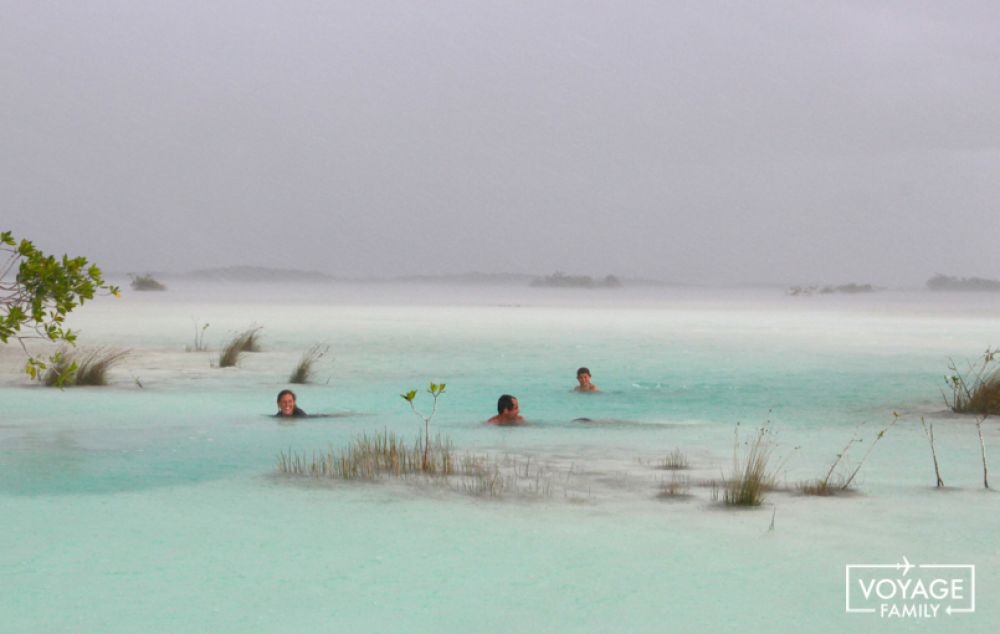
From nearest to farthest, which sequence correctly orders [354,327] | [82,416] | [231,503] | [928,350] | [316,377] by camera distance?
[231,503] < [82,416] < [316,377] < [928,350] < [354,327]

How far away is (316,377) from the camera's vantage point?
782 inches

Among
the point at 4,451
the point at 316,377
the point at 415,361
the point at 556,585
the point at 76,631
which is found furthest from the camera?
the point at 415,361

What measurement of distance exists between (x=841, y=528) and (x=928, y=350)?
2090cm

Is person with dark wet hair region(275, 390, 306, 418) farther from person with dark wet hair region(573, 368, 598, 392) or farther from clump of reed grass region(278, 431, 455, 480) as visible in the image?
person with dark wet hair region(573, 368, 598, 392)

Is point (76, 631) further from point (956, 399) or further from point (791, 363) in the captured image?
point (791, 363)

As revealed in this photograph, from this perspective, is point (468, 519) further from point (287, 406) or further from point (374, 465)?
point (287, 406)

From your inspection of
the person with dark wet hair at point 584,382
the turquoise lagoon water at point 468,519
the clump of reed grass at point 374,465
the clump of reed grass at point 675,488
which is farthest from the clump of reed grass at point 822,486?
the person with dark wet hair at point 584,382

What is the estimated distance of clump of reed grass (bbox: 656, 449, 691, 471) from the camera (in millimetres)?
10570

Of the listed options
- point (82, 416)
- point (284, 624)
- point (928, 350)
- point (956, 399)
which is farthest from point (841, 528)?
point (928, 350)

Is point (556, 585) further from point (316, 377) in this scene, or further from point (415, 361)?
point (415, 361)

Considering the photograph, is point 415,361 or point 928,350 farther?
point 928,350

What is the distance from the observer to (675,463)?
10727 mm

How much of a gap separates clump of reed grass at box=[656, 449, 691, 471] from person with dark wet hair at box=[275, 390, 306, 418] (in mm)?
5024

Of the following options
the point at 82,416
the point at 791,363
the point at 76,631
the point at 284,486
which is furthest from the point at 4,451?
the point at 791,363
